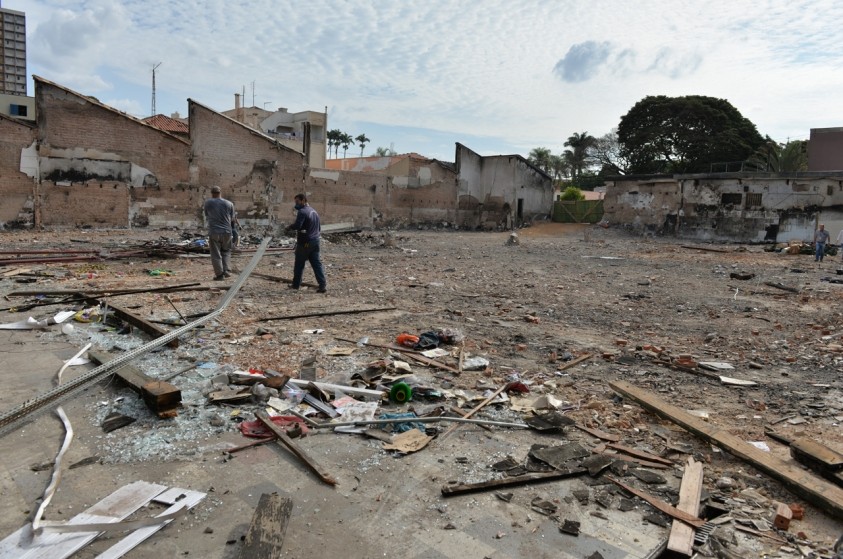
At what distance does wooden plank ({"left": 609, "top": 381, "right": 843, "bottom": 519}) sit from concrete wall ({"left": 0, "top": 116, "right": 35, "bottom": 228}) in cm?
2020

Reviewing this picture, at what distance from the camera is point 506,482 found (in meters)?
2.96

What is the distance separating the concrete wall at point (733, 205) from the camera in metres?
22.8

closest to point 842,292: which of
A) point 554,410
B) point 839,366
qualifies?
point 839,366

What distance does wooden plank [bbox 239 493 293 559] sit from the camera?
7.48ft

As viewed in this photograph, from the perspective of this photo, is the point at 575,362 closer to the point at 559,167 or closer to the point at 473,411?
the point at 473,411

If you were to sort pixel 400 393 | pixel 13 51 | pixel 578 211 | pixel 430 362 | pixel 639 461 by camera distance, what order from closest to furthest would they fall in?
1. pixel 639 461
2. pixel 400 393
3. pixel 430 362
4. pixel 578 211
5. pixel 13 51

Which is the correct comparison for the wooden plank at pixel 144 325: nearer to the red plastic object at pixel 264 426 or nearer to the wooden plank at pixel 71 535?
the red plastic object at pixel 264 426

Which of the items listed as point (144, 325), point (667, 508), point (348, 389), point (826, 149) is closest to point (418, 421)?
point (348, 389)

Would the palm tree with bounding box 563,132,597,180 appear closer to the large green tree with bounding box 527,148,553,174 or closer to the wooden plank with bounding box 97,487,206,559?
the large green tree with bounding box 527,148,553,174

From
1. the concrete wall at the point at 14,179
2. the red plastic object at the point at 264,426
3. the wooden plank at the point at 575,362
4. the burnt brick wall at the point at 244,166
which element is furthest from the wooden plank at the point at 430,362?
the burnt brick wall at the point at 244,166

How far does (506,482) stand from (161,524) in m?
1.76

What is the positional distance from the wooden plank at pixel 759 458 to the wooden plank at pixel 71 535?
3.36m

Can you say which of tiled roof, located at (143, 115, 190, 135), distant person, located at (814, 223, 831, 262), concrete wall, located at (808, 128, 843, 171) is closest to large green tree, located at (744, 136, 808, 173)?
concrete wall, located at (808, 128, 843, 171)

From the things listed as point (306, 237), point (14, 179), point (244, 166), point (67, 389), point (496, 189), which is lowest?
point (67, 389)
